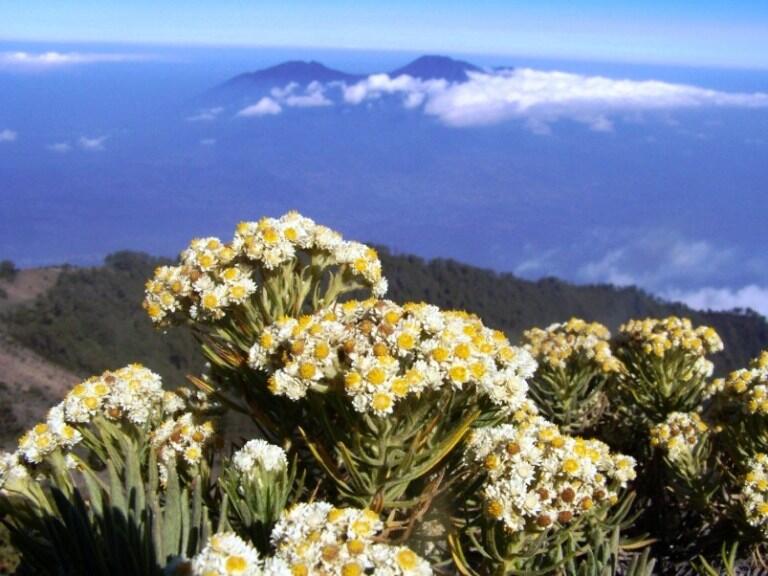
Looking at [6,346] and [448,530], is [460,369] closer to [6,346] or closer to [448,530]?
[448,530]

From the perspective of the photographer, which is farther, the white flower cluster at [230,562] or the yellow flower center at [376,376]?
the yellow flower center at [376,376]

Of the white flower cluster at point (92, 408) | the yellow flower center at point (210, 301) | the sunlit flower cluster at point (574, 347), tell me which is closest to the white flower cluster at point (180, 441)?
the white flower cluster at point (92, 408)

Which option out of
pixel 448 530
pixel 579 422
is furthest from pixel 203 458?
pixel 579 422

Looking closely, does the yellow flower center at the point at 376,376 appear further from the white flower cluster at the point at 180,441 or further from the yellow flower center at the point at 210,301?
the white flower cluster at the point at 180,441

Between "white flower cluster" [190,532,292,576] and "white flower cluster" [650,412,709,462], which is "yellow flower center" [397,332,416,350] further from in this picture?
"white flower cluster" [650,412,709,462]

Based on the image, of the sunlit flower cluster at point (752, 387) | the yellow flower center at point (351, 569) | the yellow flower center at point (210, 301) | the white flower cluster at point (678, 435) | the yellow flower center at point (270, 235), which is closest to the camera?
the yellow flower center at point (351, 569)

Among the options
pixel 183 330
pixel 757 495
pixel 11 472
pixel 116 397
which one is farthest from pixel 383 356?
pixel 183 330
